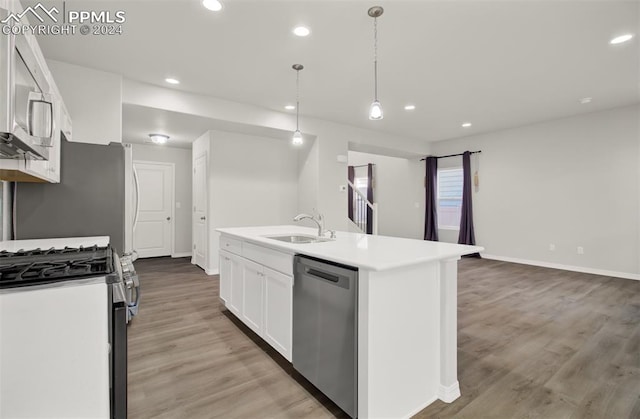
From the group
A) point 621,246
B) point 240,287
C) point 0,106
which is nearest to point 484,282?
point 621,246

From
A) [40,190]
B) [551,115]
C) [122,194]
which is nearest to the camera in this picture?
[40,190]

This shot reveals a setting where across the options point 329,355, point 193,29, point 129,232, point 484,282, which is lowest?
point 484,282

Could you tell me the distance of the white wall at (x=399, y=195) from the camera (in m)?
7.67

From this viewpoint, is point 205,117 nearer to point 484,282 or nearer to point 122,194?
point 122,194

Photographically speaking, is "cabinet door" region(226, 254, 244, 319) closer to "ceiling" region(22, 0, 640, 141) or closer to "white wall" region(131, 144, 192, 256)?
"ceiling" region(22, 0, 640, 141)

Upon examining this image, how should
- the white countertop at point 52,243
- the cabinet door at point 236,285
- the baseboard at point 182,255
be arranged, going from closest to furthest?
the white countertop at point 52,243 < the cabinet door at point 236,285 < the baseboard at point 182,255

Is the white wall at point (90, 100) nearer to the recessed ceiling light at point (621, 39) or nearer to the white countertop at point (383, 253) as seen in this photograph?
the white countertop at point (383, 253)

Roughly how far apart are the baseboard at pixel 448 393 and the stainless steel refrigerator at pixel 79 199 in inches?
103

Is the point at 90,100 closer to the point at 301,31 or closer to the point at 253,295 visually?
the point at 301,31

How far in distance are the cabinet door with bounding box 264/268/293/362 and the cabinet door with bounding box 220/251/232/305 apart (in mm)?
866

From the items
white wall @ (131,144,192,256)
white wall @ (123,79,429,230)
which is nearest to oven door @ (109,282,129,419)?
white wall @ (123,79,429,230)

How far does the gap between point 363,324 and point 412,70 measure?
3.05m

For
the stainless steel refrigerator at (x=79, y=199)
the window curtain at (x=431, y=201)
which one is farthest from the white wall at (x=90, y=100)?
the window curtain at (x=431, y=201)

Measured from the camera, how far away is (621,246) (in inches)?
185
